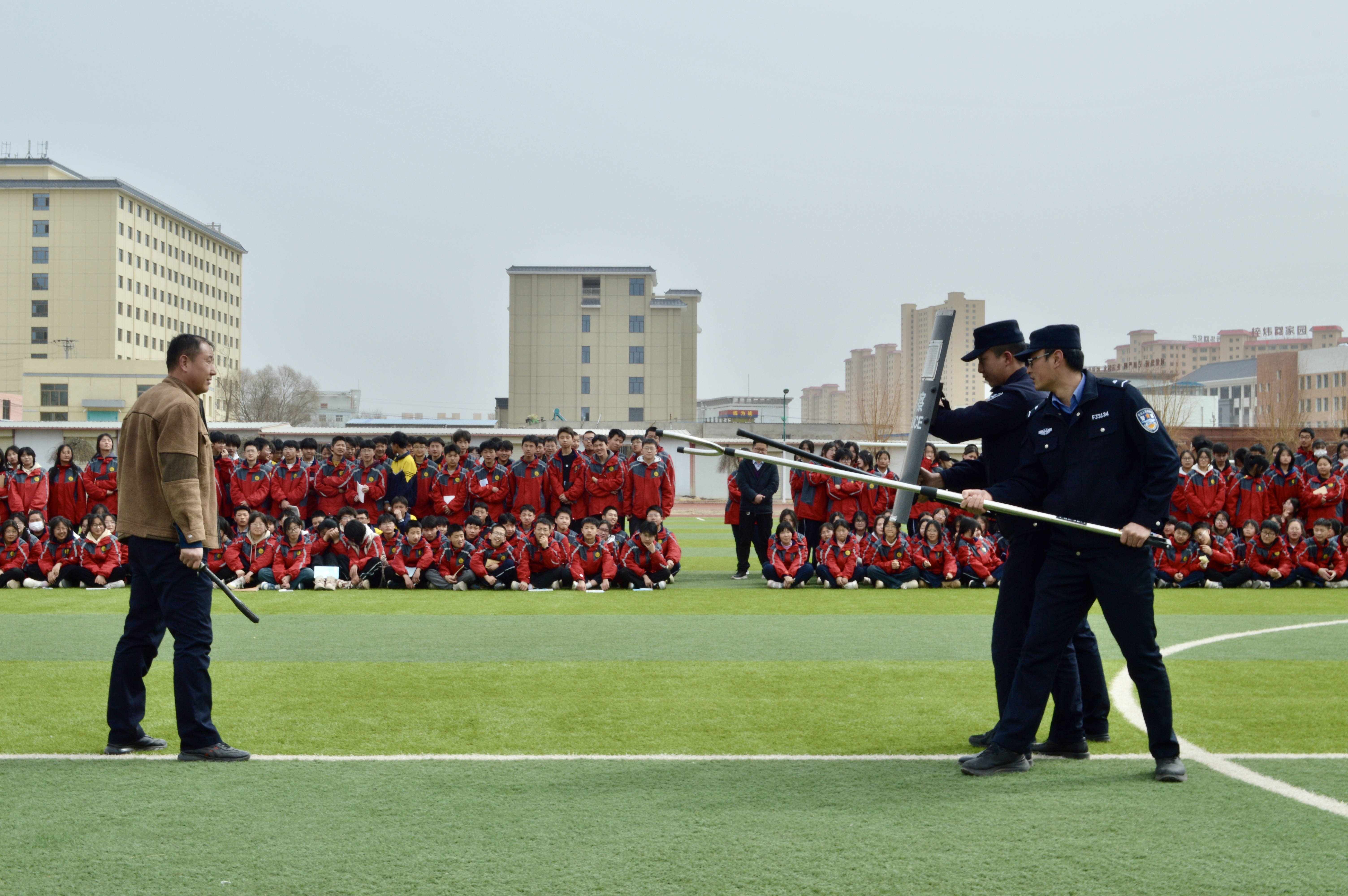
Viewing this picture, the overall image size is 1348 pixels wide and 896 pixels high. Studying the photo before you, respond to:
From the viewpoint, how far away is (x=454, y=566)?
1385 centimetres

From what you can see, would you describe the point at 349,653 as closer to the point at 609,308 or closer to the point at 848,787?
the point at 848,787

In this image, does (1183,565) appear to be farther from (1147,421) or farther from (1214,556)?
(1147,421)

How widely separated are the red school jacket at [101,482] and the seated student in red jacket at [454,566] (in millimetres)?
4791

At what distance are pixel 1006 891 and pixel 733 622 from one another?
7.14 m

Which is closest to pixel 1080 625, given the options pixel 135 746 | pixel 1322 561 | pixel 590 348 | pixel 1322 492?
pixel 135 746

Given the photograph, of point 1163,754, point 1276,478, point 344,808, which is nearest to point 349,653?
point 344,808

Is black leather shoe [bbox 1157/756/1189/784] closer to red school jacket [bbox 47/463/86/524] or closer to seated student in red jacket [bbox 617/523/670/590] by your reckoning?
seated student in red jacket [bbox 617/523/670/590]

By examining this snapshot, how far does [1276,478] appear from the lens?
A: 51.2 ft

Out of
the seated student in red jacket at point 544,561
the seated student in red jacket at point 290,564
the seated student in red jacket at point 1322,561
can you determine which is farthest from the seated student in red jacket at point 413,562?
the seated student in red jacket at point 1322,561

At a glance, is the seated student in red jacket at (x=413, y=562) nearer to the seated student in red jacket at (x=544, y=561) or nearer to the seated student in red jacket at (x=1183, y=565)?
the seated student in red jacket at (x=544, y=561)

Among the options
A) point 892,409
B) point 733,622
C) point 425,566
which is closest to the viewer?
point 733,622

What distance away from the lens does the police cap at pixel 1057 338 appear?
17.0 ft

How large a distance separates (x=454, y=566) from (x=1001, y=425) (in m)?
9.41

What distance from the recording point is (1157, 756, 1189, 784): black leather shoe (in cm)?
493
